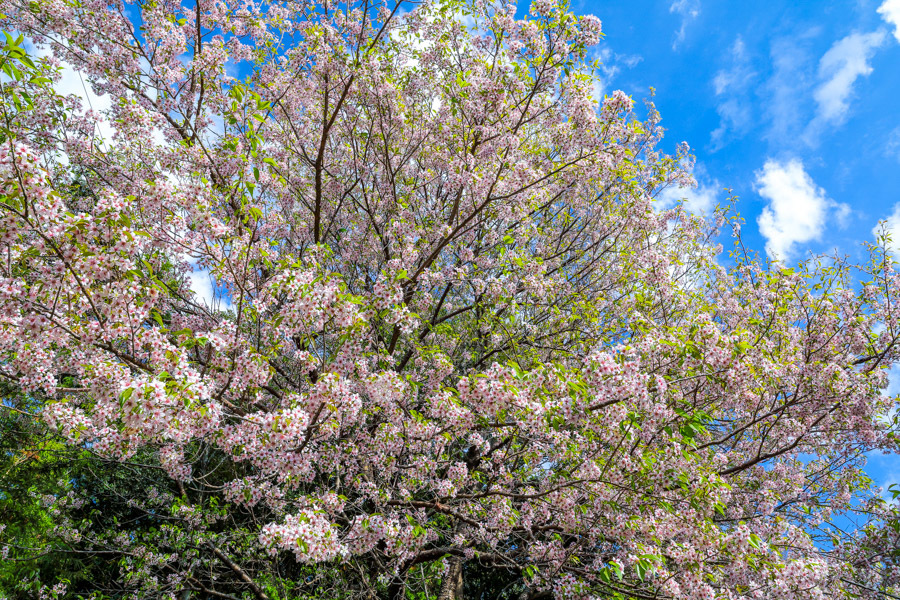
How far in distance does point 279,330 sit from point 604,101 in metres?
5.72

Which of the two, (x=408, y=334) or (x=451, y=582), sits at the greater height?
(x=408, y=334)

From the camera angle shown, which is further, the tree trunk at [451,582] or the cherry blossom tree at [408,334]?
the tree trunk at [451,582]

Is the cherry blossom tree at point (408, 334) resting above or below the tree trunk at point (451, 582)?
above

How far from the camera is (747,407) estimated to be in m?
6.20

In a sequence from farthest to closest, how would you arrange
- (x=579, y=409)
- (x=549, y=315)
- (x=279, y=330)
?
(x=549, y=315) → (x=279, y=330) → (x=579, y=409)

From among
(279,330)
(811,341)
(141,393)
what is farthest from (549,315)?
(141,393)

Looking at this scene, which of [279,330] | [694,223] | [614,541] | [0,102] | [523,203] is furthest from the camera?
[694,223]

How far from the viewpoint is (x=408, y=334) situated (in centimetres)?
698

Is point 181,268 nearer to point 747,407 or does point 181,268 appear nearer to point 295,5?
point 295,5

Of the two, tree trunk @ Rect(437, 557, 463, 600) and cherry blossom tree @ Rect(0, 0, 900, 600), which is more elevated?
cherry blossom tree @ Rect(0, 0, 900, 600)

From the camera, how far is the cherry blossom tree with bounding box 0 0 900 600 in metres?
3.79

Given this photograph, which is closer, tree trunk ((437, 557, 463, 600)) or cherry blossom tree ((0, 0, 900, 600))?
cherry blossom tree ((0, 0, 900, 600))

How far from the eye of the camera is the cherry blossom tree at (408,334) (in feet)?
12.5

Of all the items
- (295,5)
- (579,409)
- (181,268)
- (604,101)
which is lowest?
(579,409)
